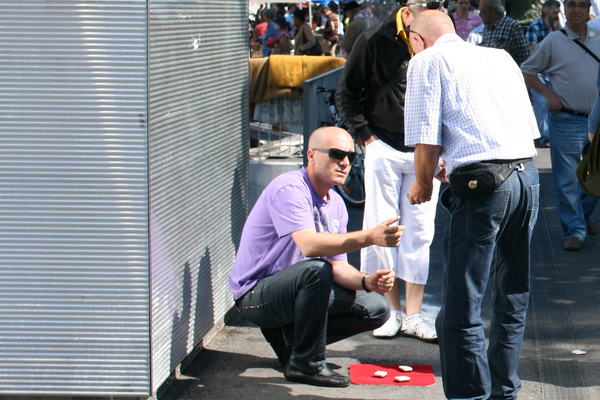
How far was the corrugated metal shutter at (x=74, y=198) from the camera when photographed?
11.3 ft

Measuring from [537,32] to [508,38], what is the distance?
2507 mm

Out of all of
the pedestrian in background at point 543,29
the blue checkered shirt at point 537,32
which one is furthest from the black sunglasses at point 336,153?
the blue checkered shirt at point 537,32

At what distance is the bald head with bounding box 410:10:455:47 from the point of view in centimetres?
377

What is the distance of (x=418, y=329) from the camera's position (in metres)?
4.92

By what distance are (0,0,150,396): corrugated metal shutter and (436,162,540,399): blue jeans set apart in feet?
4.26

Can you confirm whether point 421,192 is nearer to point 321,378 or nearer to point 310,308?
point 310,308

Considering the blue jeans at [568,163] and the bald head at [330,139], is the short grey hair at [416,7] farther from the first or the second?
the blue jeans at [568,163]

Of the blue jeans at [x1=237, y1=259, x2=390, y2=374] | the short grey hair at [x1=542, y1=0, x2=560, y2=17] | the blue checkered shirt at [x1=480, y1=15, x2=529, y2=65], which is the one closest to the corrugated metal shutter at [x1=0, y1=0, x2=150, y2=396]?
the blue jeans at [x1=237, y1=259, x2=390, y2=374]

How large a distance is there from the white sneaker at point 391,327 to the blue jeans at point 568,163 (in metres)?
2.59

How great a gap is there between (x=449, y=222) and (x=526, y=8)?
15.1m

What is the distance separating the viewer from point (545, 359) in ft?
15.2

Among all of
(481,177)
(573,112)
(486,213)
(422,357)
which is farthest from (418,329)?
(573,112)

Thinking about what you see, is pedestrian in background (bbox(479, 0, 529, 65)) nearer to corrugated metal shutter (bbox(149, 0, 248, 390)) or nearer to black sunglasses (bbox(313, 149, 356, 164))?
corrugated metal shutter (bbox(149, 0, 248, 390))

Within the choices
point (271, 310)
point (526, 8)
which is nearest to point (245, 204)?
point (271, 310)
